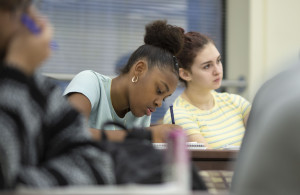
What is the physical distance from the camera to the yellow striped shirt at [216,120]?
2668 millimetres

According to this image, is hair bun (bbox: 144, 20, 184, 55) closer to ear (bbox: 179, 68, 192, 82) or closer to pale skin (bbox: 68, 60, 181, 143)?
pale skin (bbox: 68, 60, 181, 143)

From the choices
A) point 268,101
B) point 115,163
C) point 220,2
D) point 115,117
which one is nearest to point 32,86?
point 115,163

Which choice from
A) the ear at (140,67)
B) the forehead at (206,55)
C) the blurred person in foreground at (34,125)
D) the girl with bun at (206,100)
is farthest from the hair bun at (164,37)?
the blurred person in foreground at (34,125)

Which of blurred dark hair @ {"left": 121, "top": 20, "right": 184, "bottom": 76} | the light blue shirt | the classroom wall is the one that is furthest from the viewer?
the classroom wall

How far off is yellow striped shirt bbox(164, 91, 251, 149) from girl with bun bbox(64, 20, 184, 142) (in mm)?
272

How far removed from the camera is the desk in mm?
1808

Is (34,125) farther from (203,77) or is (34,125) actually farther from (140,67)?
(203,77)

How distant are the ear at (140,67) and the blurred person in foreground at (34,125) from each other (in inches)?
59.6

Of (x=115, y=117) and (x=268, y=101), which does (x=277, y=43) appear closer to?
(x=115, y=117)

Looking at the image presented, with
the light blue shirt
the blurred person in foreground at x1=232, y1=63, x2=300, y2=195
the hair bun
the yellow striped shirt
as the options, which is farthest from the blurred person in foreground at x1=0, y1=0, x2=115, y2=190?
the yellow striped shirt

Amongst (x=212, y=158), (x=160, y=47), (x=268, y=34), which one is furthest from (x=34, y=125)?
(x=268, y=34)

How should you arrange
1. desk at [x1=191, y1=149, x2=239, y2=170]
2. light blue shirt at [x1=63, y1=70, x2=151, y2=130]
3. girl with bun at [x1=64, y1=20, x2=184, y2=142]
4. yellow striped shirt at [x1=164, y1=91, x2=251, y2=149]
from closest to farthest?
1. desk at [x1=191, y1=149, x2=239, y2=170]
2. light blue shirt at [x1=63, y1=70, x2=151, y2=130]
3. girl with bun at [x1=64, y1=20, x2=184, y2=142]
4. yellow striped shirt at [x1=164, y1=91, x2=251, y2=149]

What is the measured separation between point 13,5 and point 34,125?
185mm

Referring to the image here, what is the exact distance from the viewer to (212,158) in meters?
1.83
